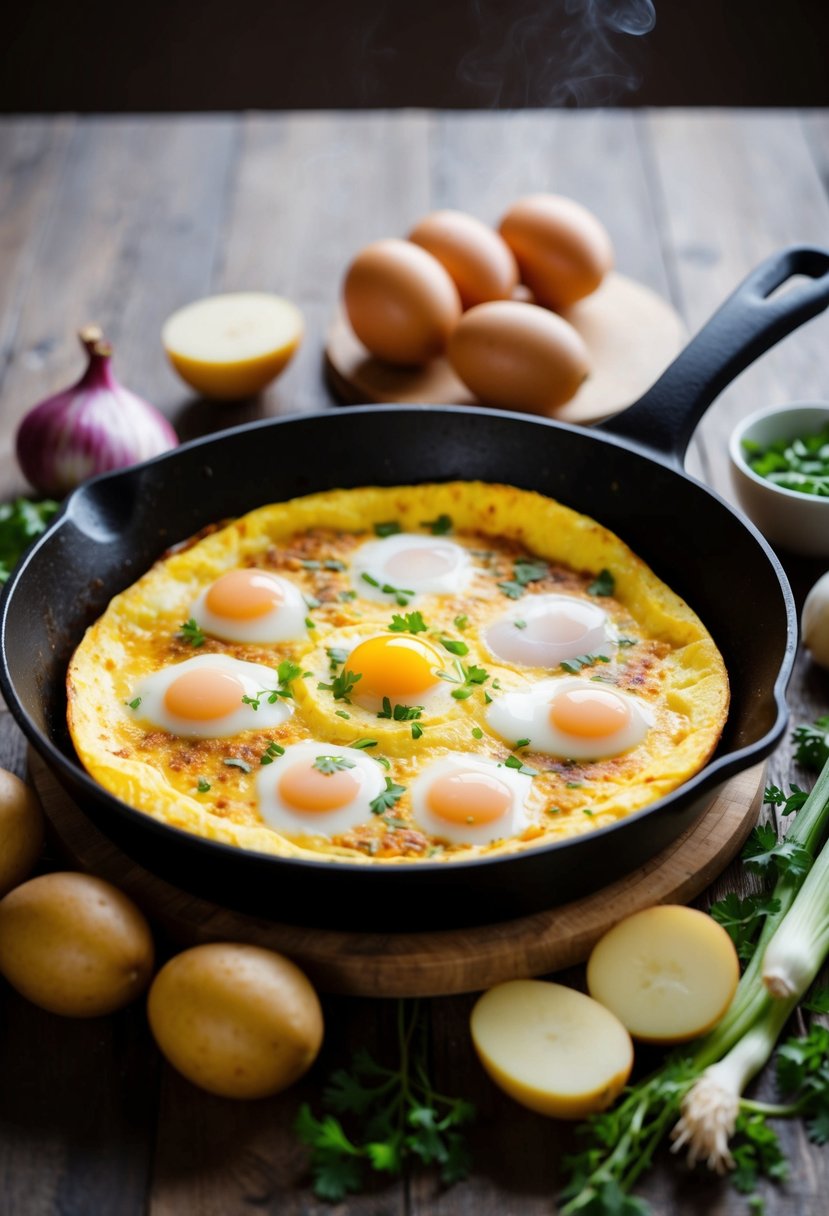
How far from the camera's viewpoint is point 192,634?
383 cm

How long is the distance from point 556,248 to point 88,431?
2.11 metres

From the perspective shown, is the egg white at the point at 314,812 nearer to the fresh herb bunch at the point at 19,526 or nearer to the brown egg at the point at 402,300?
the fresh herb bunch at the point at 19,526

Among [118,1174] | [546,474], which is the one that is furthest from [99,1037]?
[546,474]

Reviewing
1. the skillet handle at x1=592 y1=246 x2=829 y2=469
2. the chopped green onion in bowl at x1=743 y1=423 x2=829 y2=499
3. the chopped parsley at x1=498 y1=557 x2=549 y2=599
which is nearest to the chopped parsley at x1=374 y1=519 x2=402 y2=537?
the chopped parsley at x1=498 y1=557 x2=549 y2=599

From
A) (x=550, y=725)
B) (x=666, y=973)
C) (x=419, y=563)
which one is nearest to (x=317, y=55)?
(x=419, y=563)

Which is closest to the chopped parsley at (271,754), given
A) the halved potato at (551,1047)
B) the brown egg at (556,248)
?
the halved potato at (551,1047)

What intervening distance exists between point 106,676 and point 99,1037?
105 centimetres

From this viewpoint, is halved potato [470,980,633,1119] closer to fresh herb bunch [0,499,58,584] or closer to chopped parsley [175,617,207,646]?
chopped parsley [175,617,207,646]

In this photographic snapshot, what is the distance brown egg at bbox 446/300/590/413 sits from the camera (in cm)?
479

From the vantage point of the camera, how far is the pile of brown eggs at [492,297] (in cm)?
482

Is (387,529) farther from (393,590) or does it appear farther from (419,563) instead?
(393,590)

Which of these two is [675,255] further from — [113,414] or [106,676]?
[106,676]

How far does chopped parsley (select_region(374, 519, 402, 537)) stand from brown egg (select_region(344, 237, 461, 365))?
117 centimetres

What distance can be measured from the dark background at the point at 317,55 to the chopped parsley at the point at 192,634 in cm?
682
